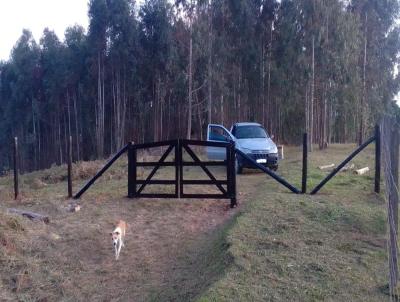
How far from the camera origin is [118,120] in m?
38.9

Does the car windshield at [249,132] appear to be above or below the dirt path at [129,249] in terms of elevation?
above

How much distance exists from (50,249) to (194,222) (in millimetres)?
2954

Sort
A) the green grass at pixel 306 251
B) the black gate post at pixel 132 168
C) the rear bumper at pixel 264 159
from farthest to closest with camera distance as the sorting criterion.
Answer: the rear bumper at pixel 264 159, the black gate post at pixel 132 168, the green grass at pixel 306 251

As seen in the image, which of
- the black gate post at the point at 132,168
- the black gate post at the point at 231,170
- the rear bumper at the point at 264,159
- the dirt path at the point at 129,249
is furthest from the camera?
the rear bumper at the point at 264,159

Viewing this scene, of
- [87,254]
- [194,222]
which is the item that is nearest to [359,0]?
[194,222]

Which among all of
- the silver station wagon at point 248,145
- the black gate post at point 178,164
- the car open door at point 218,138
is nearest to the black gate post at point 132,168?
the black gate post at point 178,164

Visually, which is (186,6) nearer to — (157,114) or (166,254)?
(157,114)

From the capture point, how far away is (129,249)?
821 cm

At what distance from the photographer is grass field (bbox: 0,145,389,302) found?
5.57 metres

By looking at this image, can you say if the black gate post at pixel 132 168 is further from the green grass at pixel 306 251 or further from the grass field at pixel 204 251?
the green grass at pixel 306 251

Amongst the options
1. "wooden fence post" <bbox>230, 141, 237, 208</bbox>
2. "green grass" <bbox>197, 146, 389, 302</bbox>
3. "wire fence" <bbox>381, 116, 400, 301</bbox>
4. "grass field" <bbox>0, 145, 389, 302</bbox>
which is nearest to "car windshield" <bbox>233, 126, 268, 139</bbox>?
"grass field" <bbox>0, 145, 389, 302</bbox>

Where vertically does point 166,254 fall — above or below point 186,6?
below

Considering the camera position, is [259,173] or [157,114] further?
[157,114]

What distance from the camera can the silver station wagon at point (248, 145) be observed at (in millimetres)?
17016
